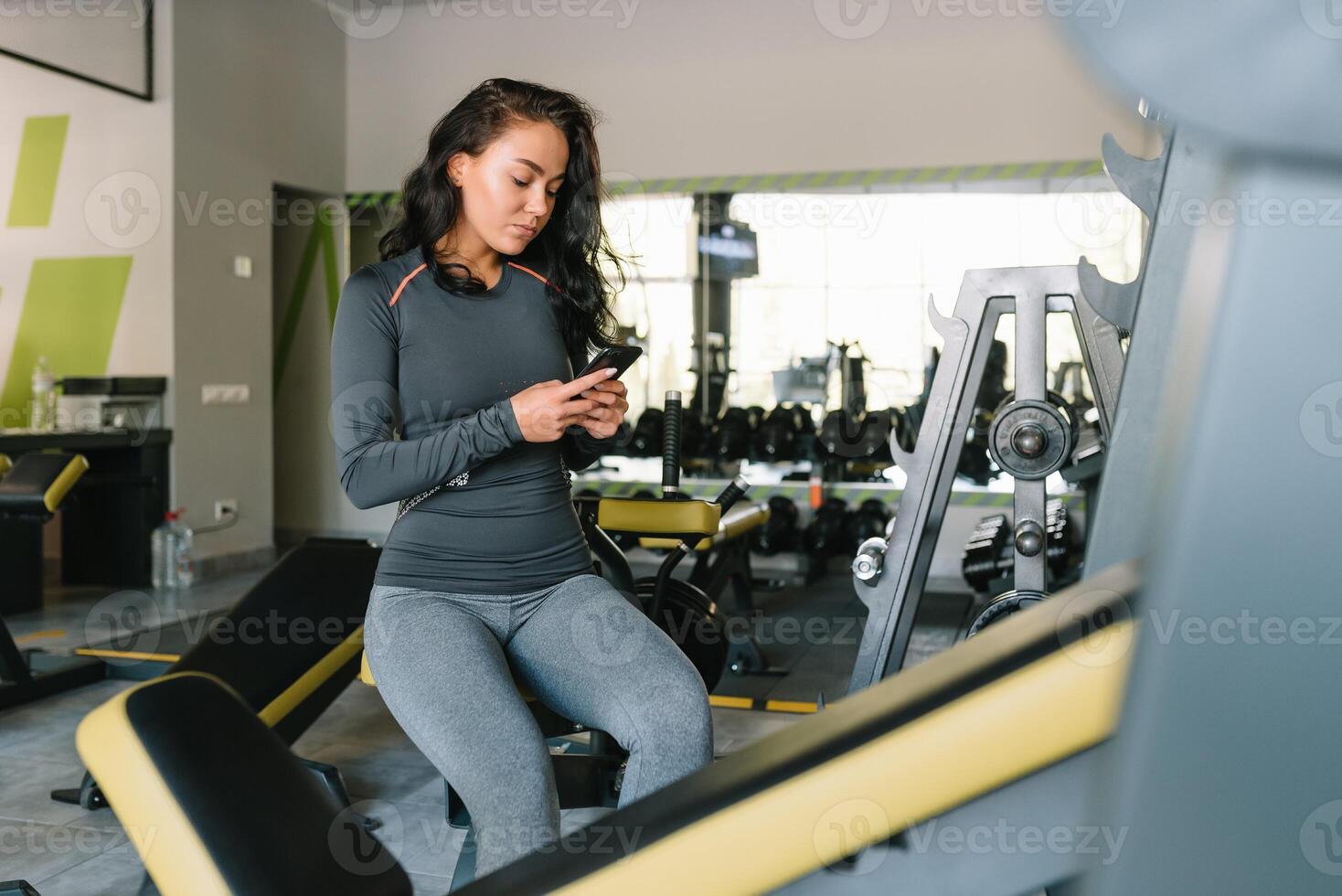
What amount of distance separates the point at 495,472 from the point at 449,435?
0.12 metres

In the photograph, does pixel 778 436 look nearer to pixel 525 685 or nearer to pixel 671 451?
pixel 671 451

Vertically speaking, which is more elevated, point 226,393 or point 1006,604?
point 226,393

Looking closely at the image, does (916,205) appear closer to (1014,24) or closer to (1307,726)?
(1014,24)

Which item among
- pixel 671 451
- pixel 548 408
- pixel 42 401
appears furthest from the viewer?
pixel 42 401

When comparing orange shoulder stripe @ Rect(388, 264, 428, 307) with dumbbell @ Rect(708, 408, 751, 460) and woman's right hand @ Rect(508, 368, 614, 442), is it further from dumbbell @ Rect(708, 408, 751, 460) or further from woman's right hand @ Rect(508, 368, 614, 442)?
dumbbell @ Rect(708, 408, 751, 460)

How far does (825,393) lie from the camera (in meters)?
6.32

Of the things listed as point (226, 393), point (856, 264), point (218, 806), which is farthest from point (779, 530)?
point (218, 806)

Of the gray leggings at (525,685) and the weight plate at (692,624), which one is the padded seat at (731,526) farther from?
the gray leggings at (525,685)

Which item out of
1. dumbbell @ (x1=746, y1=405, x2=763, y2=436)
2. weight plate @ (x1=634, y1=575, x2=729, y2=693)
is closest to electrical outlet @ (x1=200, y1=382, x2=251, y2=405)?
dumbbell @ (x1=746, y1=405, x2=763, y2=436)

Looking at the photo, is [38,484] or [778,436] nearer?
[38,484]

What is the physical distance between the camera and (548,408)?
4.82ft

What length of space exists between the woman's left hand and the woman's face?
26 cm

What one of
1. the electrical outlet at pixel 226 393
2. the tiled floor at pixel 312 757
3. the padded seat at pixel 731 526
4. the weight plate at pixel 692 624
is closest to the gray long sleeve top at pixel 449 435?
the tiled floor at pixel 312 757

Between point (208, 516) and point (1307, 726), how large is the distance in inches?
248
